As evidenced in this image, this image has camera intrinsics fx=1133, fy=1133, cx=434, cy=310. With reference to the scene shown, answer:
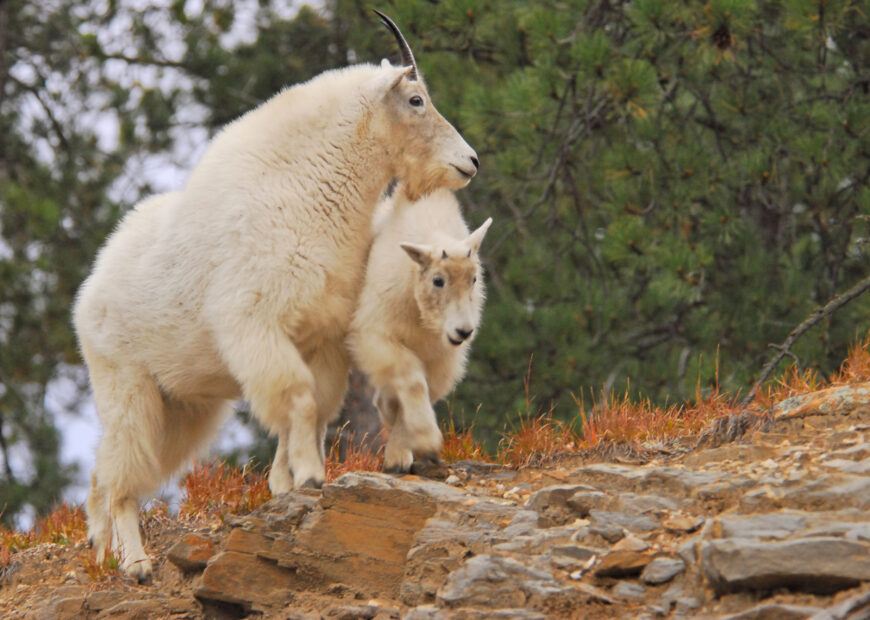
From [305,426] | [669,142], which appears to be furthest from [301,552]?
[669,142]

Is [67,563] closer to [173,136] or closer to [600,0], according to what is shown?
[600,0]

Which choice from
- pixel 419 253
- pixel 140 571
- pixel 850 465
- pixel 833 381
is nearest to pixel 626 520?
pixel 850 465

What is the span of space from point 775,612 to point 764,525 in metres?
0.46

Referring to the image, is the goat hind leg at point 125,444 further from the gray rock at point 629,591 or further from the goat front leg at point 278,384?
the gray rock at point 629,591

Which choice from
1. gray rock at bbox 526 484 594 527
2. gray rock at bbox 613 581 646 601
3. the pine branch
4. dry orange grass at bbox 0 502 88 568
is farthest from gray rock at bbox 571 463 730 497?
dry orange grass at bbox 0 502 88 568

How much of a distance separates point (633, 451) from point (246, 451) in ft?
30.0

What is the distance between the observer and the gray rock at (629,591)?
4715 mm

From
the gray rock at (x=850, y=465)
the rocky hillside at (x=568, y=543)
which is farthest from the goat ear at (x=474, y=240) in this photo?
the gray rock at (x=850, y=465)

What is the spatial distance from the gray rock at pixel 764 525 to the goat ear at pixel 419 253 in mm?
2313

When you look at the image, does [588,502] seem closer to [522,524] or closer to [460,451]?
[522,524]

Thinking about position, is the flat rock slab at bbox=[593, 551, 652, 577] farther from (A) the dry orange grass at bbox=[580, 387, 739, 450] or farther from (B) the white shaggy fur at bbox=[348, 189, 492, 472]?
(B) the white shaggy fur at bbox=[348, 189, 492, 472]

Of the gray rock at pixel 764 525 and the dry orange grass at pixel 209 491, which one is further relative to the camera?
the dry orange grass at pixel 209 491

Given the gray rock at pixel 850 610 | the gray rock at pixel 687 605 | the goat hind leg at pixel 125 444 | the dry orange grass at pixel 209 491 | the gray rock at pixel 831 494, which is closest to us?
the gray rock at pixel 850 610

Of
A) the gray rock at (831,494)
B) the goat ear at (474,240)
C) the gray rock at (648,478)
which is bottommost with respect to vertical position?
the gray rock at (648,478)
